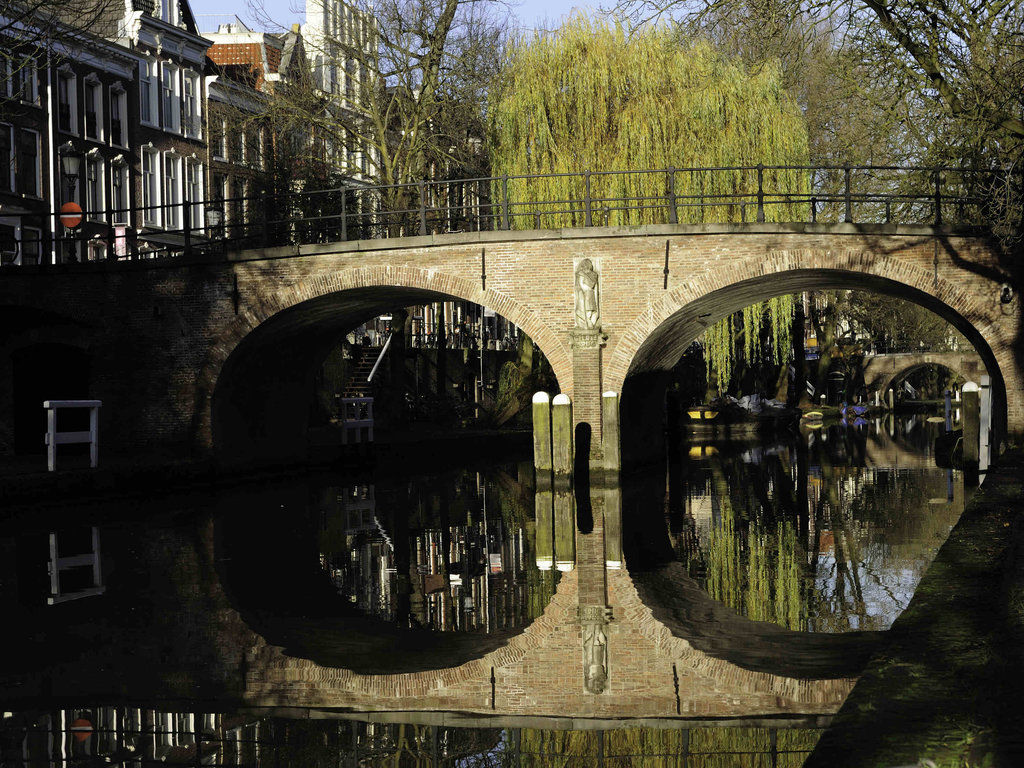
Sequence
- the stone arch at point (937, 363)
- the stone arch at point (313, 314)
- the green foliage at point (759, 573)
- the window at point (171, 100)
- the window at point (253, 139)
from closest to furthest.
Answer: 1. the green foliage at point (759, 573)
2. the stone arch at point (313, 314)
3. the window at point (171, 100)
4. the window at point (253, 139)
5. the stone arch at point (937, 363)

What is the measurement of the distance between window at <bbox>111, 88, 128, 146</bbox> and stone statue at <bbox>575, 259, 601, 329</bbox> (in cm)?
2109

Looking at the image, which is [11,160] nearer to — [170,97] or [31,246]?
[31,246]

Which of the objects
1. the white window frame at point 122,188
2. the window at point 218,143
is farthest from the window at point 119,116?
the window at point 218,143

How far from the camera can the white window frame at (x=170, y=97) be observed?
4084cm

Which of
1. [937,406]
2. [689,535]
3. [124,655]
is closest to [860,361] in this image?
[937,406]

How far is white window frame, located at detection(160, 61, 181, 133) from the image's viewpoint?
40.8m

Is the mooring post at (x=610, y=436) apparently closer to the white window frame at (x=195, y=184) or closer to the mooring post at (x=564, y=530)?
the mooring post at (x=564, y=530)

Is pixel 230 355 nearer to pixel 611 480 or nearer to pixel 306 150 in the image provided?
pixel 611 480

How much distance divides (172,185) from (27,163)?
703 centimetres

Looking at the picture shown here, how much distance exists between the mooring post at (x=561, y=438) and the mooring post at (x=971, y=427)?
6.02m

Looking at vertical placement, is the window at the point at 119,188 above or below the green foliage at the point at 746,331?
above

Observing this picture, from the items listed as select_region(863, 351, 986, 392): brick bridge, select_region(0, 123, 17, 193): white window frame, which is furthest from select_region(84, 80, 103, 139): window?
select_region(863, 351, 986, 392): brick bridge

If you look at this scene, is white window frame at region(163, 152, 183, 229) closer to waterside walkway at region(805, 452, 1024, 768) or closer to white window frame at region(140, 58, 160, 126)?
white window frame at region(140, 58, 160, 126)

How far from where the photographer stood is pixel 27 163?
113ft
